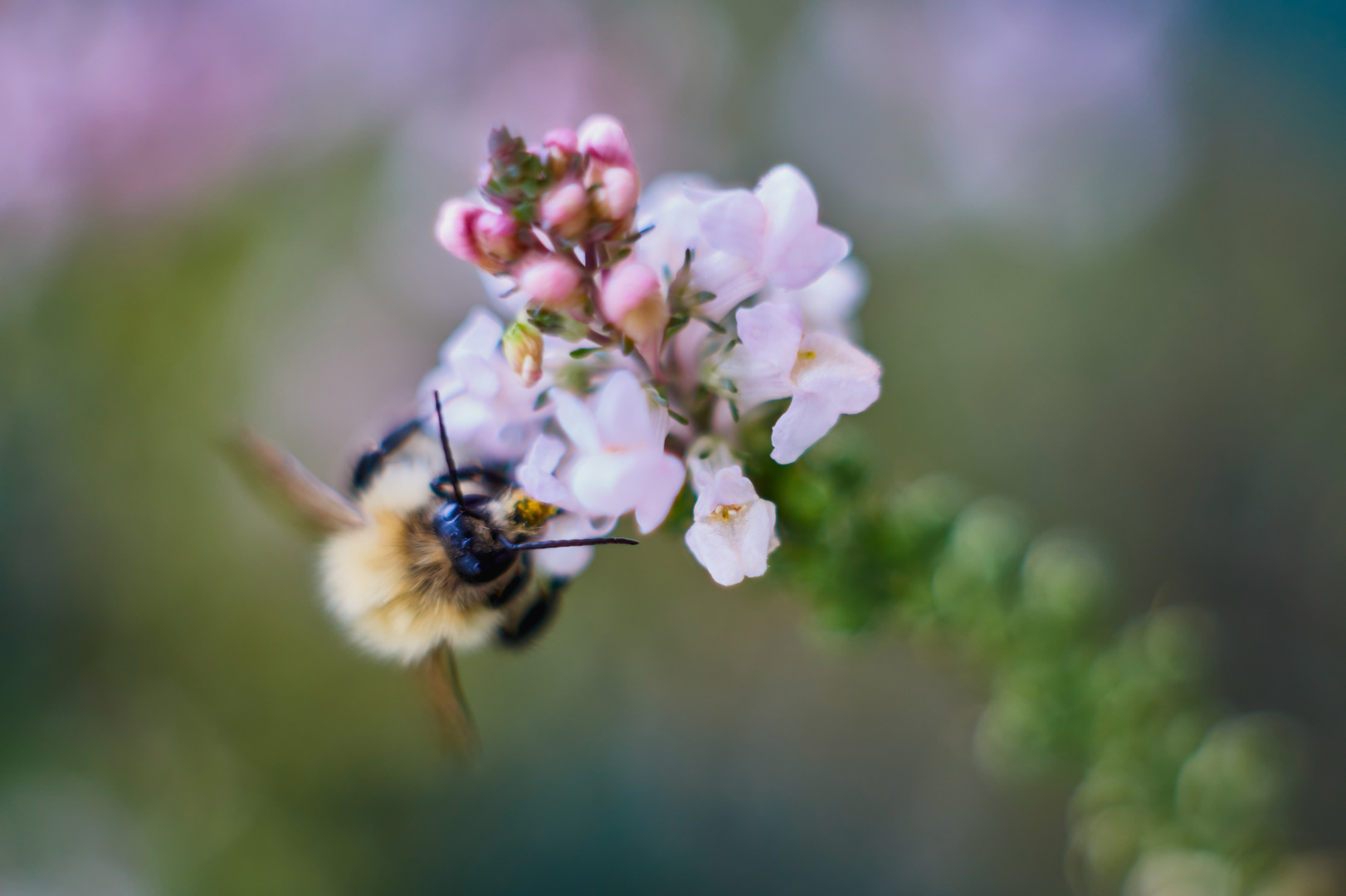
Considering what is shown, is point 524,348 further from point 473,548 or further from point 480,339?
point 473,548

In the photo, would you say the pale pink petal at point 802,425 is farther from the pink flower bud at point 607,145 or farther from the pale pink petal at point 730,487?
the pink flower bud at point 607,145

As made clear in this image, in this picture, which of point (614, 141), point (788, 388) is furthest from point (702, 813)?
point (614, 141)

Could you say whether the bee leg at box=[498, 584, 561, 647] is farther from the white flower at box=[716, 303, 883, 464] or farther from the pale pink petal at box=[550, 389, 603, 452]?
the white flower at box=[716, 303, 883, 464]

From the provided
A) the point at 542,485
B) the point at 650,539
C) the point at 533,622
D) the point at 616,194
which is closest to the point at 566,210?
the point at 616,194

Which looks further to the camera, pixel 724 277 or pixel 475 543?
pixel 475 543

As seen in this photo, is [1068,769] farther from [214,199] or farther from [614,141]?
[214,199]

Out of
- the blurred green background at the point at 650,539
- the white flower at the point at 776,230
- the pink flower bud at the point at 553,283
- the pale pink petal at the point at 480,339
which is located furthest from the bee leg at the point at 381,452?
the blurred green background at the point at 650,539
